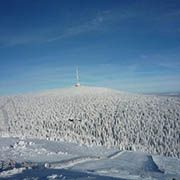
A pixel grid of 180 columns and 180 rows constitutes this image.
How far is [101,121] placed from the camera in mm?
23344

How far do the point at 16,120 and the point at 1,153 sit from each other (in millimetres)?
9706

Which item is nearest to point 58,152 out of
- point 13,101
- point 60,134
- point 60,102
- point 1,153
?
point 1,153

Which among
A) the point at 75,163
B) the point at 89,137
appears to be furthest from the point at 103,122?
the point at 75,163

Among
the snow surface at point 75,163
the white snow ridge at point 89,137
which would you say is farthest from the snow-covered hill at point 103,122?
the snow surface at point 75,163

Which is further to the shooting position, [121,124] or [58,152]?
[121,124]

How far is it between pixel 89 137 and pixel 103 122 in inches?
79.9

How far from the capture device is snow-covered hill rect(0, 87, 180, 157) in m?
20.3

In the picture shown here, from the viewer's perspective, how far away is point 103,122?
911 inches

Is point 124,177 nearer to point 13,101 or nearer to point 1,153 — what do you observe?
point 1,153

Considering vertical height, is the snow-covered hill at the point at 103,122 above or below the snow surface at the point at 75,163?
above

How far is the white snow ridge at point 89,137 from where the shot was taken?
43.0ft

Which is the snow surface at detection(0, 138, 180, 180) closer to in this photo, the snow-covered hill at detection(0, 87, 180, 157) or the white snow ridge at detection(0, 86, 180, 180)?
the white snow ridge at detection(0, 86, 180, 180)

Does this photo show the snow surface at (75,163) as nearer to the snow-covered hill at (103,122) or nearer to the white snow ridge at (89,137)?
the white snow ridge at (89,137)

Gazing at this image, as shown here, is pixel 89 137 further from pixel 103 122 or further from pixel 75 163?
pixel 75 163
